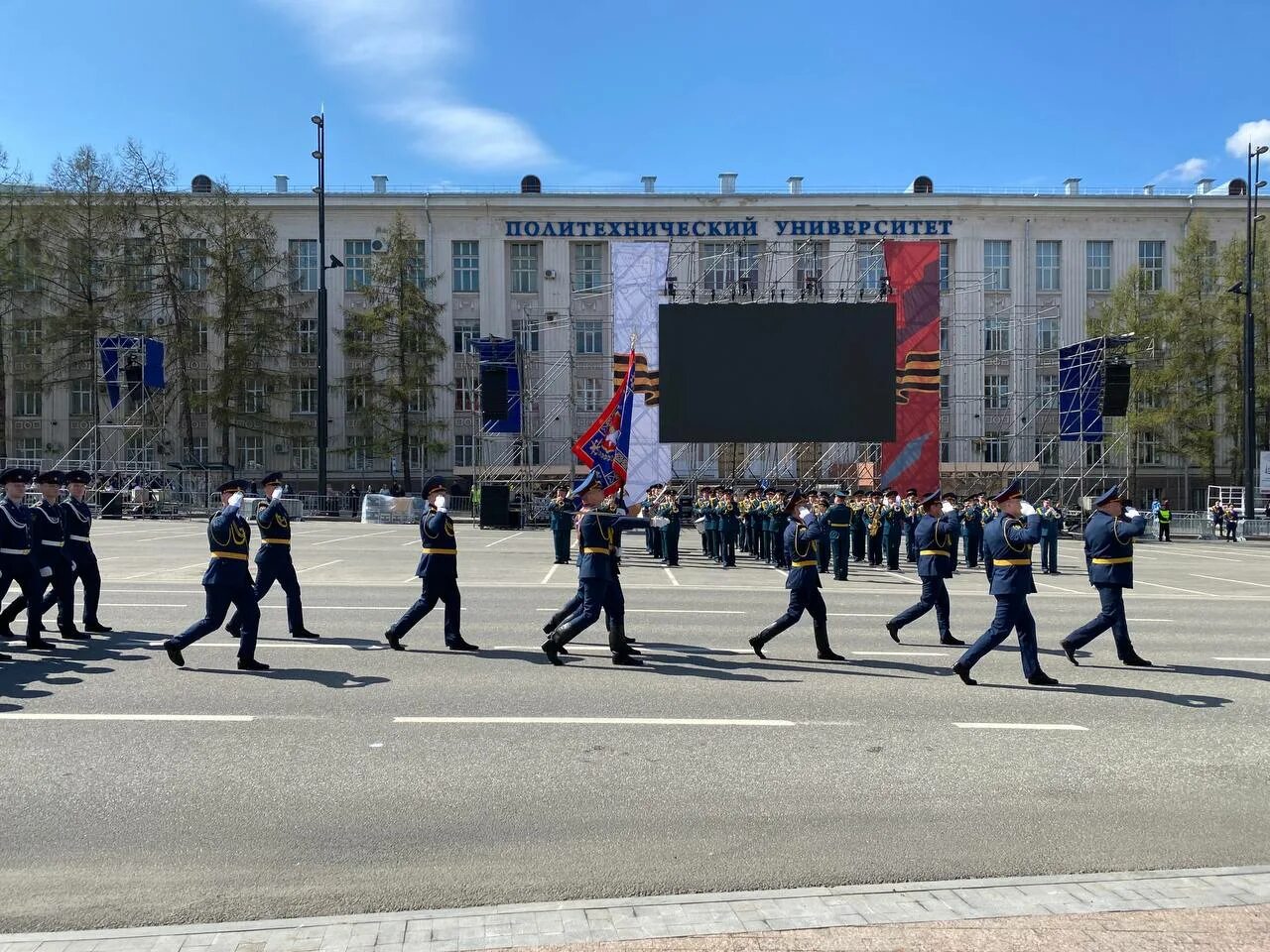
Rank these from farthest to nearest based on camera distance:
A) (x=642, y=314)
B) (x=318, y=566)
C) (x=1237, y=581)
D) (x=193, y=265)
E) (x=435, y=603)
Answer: (x=193, y=265)
(x=642, y=314)
(x=318, y=566)
(x=1237, y=581)
(x=435, y=603)

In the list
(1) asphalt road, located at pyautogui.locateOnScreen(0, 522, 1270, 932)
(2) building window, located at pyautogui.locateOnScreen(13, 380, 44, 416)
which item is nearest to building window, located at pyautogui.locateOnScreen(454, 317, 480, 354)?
(2) building window, located at pyautogui.locateOnScreen(13, 380, 44, 416)

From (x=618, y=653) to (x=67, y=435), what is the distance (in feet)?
164

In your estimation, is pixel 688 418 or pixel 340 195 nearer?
pixel 688 418

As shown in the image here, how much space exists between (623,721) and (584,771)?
1226 millimetres

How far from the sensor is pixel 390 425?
158 feet

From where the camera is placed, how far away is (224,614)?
885cm

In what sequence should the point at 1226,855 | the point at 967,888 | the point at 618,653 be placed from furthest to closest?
the point at 618,653
the point at 1226,855
the point at 967,888

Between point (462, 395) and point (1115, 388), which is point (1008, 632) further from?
point (462, 395)

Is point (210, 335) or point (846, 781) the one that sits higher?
point (210, 335)

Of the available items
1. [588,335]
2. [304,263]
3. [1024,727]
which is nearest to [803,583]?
[1024,727]

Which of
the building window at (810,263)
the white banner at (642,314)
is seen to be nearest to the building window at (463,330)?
the white banner at (642,314)

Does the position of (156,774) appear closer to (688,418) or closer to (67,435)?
(688,418)

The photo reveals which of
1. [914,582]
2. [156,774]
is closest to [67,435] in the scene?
[914,582]

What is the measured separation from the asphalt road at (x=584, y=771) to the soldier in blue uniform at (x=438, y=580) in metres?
0.29
